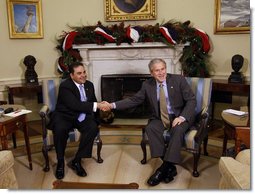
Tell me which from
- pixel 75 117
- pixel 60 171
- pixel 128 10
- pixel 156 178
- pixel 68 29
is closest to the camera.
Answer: pixel 156 178

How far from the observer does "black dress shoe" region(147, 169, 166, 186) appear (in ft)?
6.65

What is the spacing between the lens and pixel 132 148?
2693 mm

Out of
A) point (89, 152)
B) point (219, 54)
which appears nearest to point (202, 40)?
point (219, 54)

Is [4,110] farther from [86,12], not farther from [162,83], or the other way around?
[86,12]

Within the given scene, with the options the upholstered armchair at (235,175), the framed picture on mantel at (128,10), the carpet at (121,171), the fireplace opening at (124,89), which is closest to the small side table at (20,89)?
the fireplace opening at (124,89)

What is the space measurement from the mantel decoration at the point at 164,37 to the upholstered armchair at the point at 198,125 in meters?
0.84

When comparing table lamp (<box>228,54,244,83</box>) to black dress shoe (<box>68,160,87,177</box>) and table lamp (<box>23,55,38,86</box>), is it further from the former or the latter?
table lamp (<box>23,55,38,86</box>)

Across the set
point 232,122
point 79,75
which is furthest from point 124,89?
point 232,122

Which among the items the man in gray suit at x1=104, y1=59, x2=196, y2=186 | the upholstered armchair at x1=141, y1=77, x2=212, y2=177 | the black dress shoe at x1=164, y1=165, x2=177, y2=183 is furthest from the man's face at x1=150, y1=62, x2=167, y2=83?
the black dress shoe at x1=164, y1=165, x2=177, y2=183

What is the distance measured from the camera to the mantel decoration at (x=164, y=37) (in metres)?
3.17

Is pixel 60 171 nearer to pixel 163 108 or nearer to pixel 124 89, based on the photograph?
pixel 163 108

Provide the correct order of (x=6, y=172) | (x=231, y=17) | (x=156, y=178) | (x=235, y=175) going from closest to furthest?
1. (x=235, y=175)
2. (x=6, y=172)
3. (x=156, y=178)
4. (x=231, y=17)

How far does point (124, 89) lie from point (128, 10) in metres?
0.92

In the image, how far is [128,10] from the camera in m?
3.43
